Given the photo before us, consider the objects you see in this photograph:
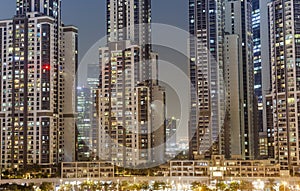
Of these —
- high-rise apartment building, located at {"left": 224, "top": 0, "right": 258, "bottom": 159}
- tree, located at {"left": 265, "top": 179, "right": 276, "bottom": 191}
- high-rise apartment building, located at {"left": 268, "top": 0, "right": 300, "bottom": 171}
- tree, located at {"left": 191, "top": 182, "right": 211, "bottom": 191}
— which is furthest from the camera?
high-rise apartment building, located at {"left": 224, "top": 0, "right": 258, "bottom": 159}

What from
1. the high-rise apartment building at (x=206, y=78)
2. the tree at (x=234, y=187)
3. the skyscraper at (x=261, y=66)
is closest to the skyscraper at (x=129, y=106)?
the high-rise apartment building at (x=206, y=78)

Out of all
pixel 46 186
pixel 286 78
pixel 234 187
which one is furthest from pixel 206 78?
pixel 46 186

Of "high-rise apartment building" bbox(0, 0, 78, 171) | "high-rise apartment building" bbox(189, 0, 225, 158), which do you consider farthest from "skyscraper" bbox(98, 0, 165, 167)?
"high-rise apartment building" bbox(0, 0, 78, 171)

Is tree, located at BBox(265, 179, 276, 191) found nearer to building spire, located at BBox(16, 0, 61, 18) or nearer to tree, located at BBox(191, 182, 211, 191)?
tree, located at BBox(191, 182, 211, 191)

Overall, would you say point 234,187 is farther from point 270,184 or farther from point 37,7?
point 37,7

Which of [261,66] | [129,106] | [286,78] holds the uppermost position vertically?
[261,66]

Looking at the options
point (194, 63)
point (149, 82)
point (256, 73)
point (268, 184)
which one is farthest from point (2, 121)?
point (256, 73)

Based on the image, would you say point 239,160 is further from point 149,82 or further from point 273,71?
point 149,82
